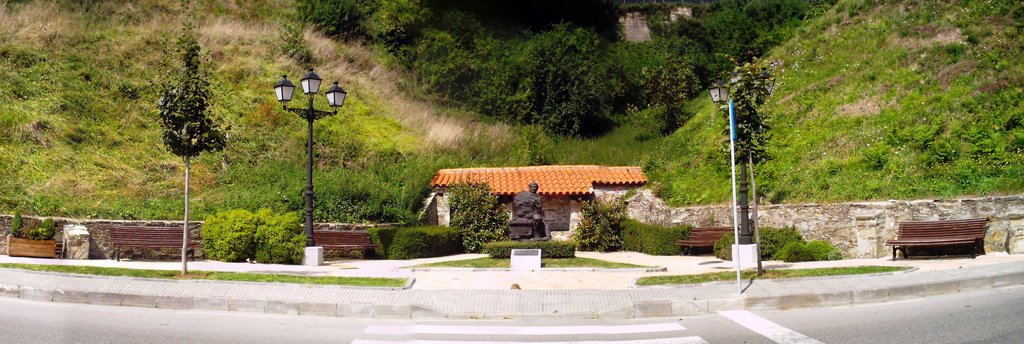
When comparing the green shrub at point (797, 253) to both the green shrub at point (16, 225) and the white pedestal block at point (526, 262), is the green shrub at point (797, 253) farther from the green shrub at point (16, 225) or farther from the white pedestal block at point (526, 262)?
the green shrub at point (16, 225)

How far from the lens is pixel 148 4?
38.5 metres

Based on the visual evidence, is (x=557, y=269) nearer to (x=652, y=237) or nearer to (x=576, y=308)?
(x=576, y=308)

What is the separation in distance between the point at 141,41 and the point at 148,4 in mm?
5905

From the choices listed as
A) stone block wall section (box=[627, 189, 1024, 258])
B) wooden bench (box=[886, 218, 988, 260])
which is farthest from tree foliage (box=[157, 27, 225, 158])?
wooden bench (box=[886, 218, 988, 260])

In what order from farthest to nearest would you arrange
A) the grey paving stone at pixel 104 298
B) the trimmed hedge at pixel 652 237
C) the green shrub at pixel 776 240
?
the trimmed hedge at pixel 652 237, the green shrub at pixel 776 240, the grey paving stone at pixel 104 298

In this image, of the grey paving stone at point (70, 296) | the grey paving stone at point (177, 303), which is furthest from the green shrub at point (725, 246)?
the grey paving stone at point (70, 296)

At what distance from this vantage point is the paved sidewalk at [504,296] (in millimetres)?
10773

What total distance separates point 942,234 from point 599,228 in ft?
32.6

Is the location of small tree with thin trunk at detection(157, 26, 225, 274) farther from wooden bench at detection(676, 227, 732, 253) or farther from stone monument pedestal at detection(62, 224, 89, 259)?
wooden bench at detection(676, 227, 732, 253)

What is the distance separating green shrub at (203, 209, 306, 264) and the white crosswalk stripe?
339 inches

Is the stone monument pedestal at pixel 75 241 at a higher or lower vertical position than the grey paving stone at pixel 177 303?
higher

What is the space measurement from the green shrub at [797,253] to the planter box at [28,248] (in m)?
16.3

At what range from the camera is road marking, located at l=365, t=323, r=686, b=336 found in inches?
370

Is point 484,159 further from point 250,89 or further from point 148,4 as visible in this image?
point 148,4
